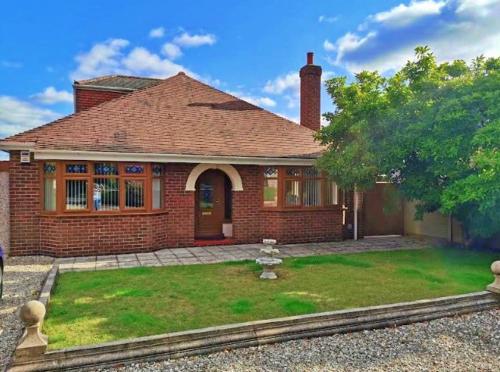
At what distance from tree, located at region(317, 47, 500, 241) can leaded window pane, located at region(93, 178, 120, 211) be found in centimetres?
610

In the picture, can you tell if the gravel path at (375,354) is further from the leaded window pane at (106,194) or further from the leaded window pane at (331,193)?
the leaded window pane at (331,193)

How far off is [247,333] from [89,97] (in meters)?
13.3

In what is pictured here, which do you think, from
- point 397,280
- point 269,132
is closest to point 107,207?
point 269,132

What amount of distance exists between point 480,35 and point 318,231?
23.5 feet

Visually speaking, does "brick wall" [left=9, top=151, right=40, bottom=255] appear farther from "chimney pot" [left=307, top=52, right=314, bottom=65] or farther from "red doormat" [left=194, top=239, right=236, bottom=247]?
"chimney pot" [left=307, top=52, right=314, bottom=65]

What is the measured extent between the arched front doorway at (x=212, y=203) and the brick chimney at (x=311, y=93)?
6.19 meters

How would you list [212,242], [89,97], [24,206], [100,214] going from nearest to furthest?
[24,206] → [100,214] → [212,242] → [89,97]

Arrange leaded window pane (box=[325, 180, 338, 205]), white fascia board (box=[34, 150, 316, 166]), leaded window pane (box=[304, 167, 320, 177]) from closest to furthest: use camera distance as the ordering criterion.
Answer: white fascia board (box=[34, 150, 316, 166]) < leaded window pane (box=[304, 167, 320, 177]) < leaded window pane (box=[325, 180, 338, 205])

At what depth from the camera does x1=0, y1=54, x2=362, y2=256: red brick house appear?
369 inches

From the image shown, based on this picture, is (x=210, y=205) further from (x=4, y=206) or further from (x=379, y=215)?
(x=379, y=215)

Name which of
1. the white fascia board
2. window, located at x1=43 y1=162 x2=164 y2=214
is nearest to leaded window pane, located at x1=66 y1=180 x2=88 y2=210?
window, located at x1=43 y1=162 x2=164 y2=214

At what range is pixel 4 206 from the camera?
9133 mm

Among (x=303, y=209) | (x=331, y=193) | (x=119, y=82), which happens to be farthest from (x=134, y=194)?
(x=119, y=82)

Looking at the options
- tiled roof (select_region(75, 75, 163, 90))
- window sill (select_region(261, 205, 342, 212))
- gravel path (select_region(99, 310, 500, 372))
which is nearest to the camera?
gravel path (select_region(99, 310, 500, 372))
